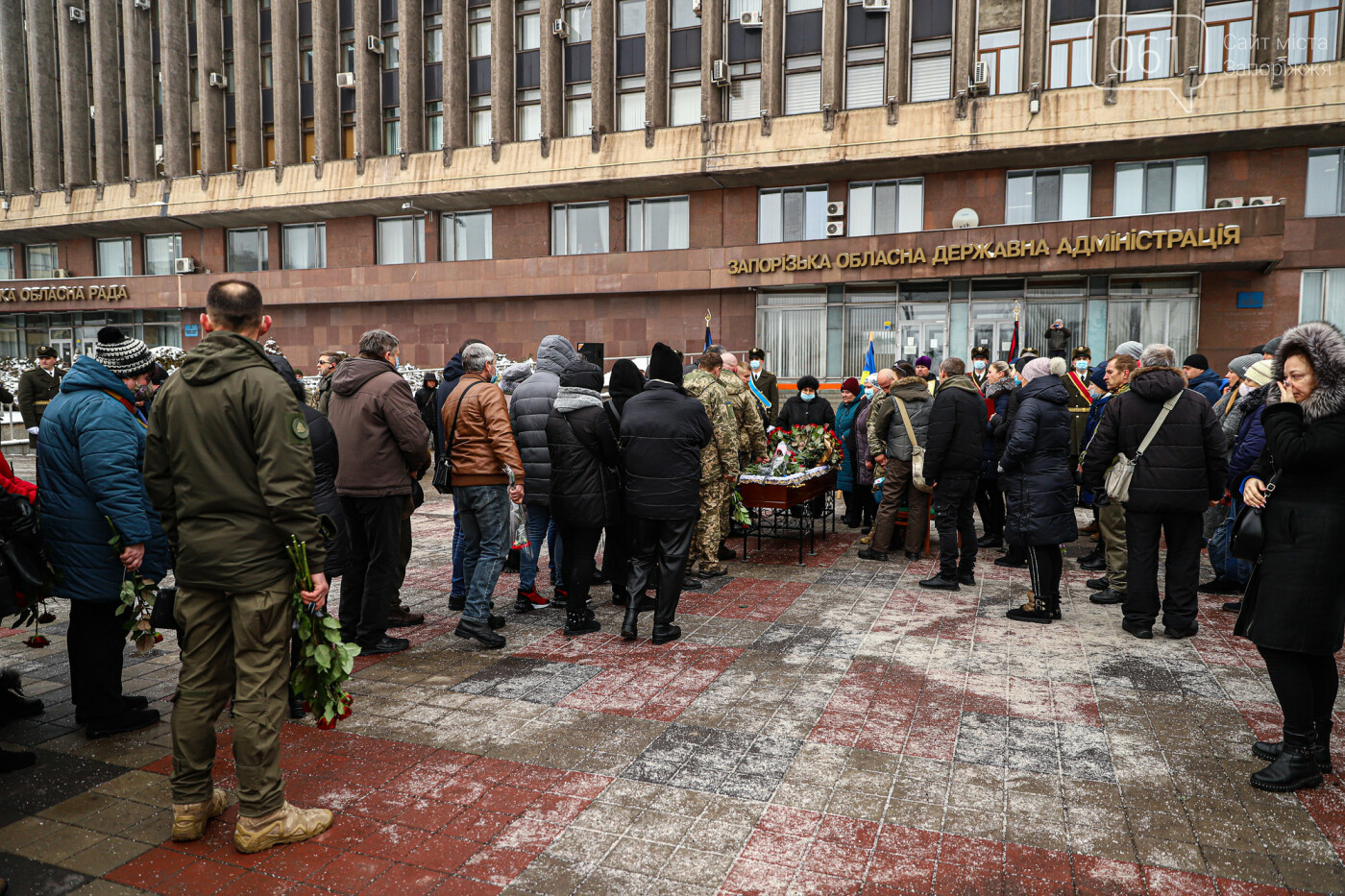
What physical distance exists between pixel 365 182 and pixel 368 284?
133 inches

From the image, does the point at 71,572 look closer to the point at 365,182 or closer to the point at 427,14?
the point at 365,182

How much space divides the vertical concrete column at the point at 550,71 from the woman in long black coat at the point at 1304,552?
25.2m

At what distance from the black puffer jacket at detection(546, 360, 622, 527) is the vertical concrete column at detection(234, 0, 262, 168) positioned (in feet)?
99.3

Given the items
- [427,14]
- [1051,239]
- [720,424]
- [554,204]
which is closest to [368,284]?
[554,204]

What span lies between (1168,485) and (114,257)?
39.4m

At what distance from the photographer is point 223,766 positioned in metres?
4.07

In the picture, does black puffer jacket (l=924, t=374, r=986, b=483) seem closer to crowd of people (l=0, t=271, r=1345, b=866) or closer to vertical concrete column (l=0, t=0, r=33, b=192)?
crowd of people (l=0, t=271, r=1345, b=866)

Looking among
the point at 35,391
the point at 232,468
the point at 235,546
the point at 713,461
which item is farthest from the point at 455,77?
the point at 235,546

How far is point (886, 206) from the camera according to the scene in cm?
2352

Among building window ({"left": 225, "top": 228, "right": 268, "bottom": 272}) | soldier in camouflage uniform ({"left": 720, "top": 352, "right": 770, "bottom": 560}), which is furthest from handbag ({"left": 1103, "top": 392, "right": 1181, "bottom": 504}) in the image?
building window ({"left": 225, "top": 228, "right": 268, "bottom": 272})

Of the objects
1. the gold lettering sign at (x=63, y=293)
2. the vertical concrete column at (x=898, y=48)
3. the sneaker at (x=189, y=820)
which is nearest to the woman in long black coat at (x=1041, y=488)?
the sneaker at (x=189, y=820)

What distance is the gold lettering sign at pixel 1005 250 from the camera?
19719 millimetres

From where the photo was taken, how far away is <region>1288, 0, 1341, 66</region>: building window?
19.6m

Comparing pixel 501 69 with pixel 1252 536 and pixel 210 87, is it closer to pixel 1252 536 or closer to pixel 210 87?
pixel 210 87
